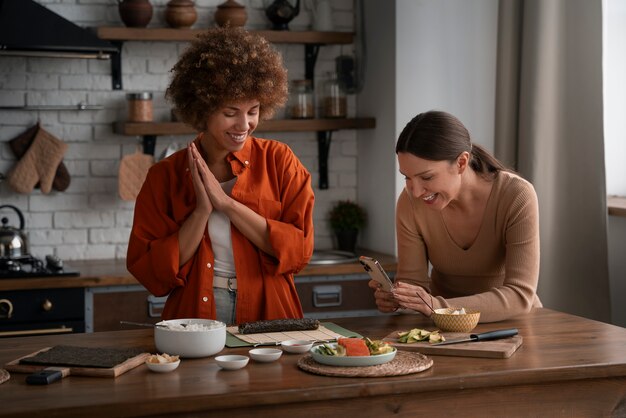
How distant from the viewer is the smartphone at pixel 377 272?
2.54m

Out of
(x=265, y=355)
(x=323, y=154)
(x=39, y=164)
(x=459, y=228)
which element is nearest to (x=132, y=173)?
(x=39, y=164)

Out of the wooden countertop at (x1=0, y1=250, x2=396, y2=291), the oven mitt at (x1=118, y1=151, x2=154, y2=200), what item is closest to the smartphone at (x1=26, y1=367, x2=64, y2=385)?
the wooden countertop at (x1=0, y1=250, x2=396, y2=291)

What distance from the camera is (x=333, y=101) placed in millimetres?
4621

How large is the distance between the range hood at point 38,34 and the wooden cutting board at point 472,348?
2243mm

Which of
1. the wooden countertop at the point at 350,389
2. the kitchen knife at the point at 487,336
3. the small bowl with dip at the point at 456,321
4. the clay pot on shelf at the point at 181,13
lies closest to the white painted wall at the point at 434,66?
the clay pot on shelf at the point at 181,13

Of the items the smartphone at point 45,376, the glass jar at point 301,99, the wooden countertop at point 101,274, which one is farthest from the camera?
the glass jar at point 301,99

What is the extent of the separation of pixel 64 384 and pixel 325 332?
758 mm

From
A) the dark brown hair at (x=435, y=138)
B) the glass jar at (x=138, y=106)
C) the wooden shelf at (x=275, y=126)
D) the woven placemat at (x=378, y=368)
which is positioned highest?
the glass jar at (x=138, y=106)

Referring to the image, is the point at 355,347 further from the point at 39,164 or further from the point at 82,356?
the point at 39,164

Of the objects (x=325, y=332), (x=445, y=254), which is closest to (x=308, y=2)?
(x=445, y=254)

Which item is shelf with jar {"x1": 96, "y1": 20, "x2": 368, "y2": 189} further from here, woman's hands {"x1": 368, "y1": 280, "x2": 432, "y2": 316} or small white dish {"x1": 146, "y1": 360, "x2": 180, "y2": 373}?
small white dish {"x1": 146, "y1": 360, "x2": 180, "y2": 373}

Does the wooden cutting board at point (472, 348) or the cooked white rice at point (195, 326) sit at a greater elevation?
the cooked white rice at point (195, 326)

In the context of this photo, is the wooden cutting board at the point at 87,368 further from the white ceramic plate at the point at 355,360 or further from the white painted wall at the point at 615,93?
the white painted wall at the point at 615,93

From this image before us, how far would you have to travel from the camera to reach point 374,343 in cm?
216
